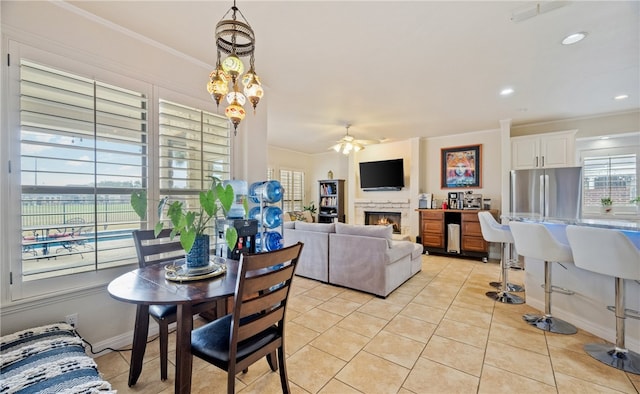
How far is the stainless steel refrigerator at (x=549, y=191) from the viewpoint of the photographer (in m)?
4.04

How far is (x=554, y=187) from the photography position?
418 centimetres

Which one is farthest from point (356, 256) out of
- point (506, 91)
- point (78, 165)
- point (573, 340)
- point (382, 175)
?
point (382, 175)

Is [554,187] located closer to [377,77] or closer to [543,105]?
[543,105]

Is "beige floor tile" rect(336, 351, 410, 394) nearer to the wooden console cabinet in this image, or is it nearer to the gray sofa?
the gray sofa

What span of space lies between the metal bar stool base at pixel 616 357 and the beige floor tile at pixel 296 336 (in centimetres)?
223

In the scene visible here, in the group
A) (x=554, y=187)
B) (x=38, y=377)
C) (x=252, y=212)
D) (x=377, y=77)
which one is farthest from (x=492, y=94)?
(x=38, y=377)

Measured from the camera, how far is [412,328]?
243 cm

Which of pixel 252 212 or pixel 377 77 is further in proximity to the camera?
pixel 377 77

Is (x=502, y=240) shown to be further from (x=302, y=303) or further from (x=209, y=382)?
(x=209, y=382)

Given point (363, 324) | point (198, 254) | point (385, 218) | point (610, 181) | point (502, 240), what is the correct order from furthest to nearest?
point (385, 218) < point (610, 181) < point (502, 240) < point (363, 324) < point (198, 254)

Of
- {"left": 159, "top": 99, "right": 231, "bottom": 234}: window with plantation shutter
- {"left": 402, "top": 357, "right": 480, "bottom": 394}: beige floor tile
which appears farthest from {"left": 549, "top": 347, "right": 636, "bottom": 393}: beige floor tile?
{"left": 159, "top": 99, "right": 231, "bottom": 234}: window with plantation shutter

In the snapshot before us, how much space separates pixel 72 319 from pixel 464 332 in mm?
3250

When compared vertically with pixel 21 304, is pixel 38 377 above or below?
below

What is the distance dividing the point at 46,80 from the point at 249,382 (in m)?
2.57
